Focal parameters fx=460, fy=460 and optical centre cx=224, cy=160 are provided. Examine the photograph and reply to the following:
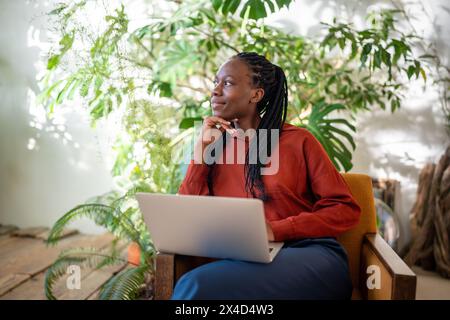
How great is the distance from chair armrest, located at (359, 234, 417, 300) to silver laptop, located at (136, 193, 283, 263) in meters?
0.29

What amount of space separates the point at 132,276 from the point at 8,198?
75.7 inches

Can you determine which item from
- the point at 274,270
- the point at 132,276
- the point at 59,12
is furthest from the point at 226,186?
the point at 59,12

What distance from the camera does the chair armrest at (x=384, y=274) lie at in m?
1.08

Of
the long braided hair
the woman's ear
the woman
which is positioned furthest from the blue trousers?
the woman's ear

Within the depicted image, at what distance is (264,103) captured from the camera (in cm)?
161

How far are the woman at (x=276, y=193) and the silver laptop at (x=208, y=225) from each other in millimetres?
44

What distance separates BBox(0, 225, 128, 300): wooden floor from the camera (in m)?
2.35

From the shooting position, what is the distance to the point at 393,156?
3.15 m

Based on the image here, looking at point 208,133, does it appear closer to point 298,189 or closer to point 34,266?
point 298,189

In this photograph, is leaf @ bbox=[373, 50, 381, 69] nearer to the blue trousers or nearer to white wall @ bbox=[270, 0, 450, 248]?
white wall @ bbox=[270, 0, 450, 248]

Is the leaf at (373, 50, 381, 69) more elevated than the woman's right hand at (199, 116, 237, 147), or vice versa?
the leaf at (373, 50, 381, 69)

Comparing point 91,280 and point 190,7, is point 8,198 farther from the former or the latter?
point 190,7

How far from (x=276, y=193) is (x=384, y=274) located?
1.30 feet

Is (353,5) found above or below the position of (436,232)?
above
